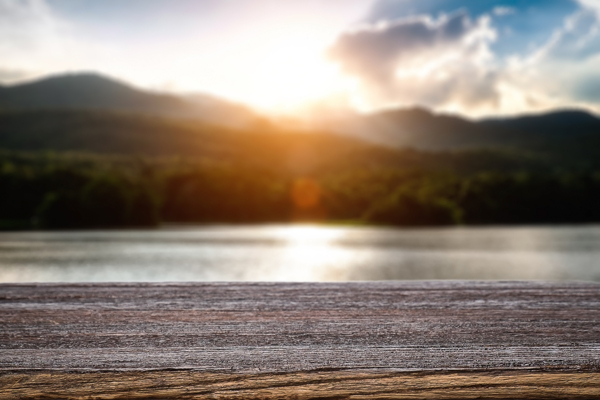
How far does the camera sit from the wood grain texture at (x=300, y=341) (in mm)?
2057

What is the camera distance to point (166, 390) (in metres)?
2.03

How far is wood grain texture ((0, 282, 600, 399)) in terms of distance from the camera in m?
2.06

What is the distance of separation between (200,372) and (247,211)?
88.7 m

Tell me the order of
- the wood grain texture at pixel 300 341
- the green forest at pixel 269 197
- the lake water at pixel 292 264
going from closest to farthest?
the wood grain texture at pixel 300 341 < the lake water at pixel 292 264 < the green forest at pixel 269 197

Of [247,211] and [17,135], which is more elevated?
[17,135]

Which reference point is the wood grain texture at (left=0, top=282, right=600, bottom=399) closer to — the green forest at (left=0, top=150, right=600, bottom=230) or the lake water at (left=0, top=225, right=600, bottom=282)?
the lake water at (left=0, top=225, right=600, bottom=282)

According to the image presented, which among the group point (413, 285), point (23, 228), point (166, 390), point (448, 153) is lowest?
point (166, 390)

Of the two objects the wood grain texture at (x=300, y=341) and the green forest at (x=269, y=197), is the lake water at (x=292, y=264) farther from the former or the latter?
the green forest at (x=269, y=197)

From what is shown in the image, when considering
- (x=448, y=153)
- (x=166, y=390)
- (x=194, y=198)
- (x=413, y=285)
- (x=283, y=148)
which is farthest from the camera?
(x=283, y=148)

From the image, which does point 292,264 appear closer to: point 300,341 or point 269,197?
point 300,341

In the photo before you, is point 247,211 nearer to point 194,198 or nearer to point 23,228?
point 194,198

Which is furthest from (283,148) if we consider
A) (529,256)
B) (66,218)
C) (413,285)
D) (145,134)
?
(413,285)

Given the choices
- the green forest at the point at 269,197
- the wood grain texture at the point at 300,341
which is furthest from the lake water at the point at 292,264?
the green forest at the point at 269,197

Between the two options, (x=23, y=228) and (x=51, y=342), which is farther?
(x=23, y=228)
